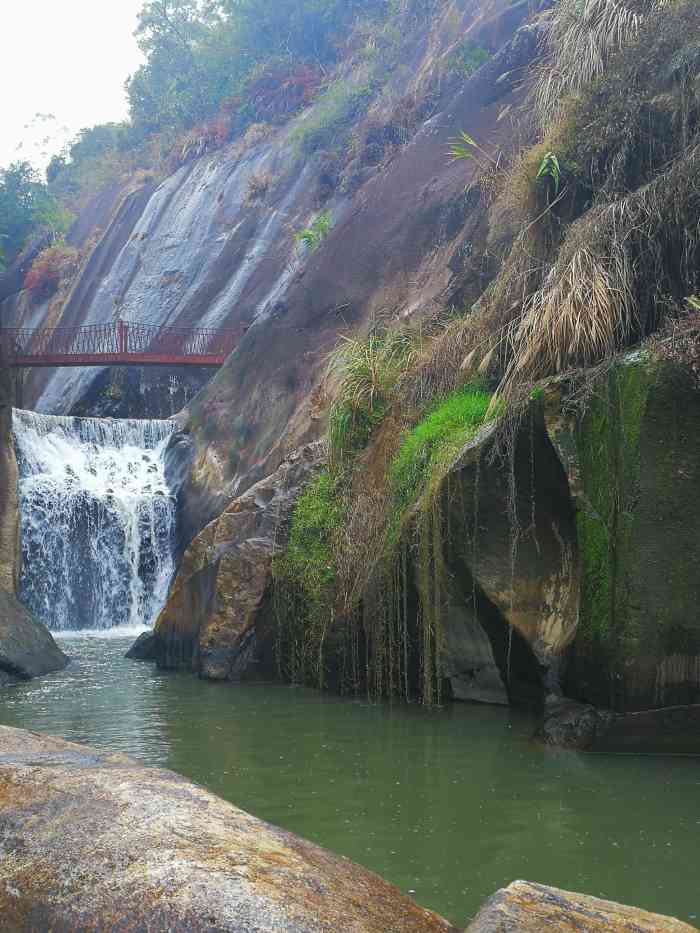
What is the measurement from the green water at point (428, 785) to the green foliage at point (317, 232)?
1521cm

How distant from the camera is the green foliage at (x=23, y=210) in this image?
42281mm

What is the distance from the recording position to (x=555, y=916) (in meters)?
2.86

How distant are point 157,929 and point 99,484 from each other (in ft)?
56.7

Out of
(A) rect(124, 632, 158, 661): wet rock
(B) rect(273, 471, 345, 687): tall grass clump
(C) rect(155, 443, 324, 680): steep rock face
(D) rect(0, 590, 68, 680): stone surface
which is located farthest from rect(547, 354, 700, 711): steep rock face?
(D) rect(0, 590, 68, 680): stone surface

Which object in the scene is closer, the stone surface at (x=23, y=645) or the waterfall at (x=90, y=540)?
the stone surface at (x=23, y=645)

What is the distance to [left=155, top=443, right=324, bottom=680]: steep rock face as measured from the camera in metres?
10.7

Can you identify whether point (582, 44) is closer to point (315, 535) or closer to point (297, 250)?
point (315, 535)

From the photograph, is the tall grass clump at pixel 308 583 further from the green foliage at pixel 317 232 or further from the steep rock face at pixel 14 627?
the green foliage at pixel 317 232

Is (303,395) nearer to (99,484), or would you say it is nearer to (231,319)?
(99,484)

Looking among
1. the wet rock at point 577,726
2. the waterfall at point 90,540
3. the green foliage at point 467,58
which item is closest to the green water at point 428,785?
the wet rock at point 577,726

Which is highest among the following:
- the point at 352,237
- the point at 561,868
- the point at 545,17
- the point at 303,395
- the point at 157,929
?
the point at 545,17

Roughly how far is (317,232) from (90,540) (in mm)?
9984

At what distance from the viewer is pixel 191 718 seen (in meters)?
8.31

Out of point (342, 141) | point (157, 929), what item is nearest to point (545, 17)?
point (342, 141)
